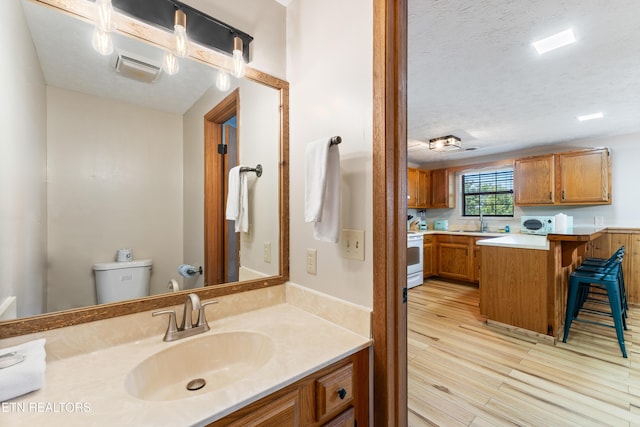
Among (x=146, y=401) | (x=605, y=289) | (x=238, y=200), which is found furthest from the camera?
(x=605, y=289)

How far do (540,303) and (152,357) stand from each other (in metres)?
3.08

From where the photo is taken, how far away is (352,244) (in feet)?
3.45

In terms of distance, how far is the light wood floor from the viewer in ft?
5.30

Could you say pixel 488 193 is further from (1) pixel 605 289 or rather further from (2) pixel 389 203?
(2) pixel 389 203

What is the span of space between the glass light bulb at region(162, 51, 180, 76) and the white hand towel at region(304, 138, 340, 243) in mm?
661

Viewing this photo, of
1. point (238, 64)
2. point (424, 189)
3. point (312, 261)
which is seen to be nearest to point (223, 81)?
point (238, 64)

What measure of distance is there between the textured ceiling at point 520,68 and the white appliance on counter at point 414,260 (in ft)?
5.59

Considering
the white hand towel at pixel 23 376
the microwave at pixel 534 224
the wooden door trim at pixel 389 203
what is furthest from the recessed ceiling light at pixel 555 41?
the microwave at pixel 534 224

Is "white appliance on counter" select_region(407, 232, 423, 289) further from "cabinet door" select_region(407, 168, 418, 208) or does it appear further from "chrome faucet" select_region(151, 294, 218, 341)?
"chrome faucet" select_region(151, 294, 218, 341)

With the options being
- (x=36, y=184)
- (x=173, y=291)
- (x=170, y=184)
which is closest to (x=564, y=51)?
(x=170, y=184)

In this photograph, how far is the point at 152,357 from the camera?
0.85 meters

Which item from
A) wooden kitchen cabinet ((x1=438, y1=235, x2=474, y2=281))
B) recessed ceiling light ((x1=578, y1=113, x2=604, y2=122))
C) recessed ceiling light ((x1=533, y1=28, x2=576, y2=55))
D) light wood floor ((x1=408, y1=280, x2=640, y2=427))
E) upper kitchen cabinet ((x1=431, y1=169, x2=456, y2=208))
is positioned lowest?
light wood floor ((x1=408, y1=280, x2=640, y2=427))

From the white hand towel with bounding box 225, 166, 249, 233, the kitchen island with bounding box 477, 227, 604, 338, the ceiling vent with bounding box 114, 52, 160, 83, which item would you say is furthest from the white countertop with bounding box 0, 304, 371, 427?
the kitchen island with bounding box 477, 227, 604, 338

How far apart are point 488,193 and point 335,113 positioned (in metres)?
4.86
